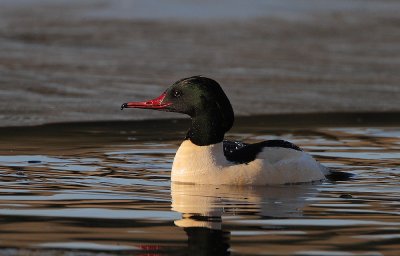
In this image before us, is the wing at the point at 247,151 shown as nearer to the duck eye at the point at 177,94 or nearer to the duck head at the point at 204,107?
the duck head at the point at 204,107

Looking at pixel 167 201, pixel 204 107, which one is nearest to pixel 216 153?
pixel 204 107

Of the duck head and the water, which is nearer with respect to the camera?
the water

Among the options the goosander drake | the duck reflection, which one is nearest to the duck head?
the goosander drake

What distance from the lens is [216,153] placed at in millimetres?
10547

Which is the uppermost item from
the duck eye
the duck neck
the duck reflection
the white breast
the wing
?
the duck eye

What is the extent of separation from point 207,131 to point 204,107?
21 cm

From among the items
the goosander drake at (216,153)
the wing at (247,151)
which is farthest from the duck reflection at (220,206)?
the wing at (247,151)

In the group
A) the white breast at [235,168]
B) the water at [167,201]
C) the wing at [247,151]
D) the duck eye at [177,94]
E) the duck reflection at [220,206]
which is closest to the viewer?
the water at [167,201]

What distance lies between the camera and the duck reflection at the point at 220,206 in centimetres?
777

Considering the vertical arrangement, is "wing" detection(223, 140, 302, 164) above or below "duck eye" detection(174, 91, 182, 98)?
below

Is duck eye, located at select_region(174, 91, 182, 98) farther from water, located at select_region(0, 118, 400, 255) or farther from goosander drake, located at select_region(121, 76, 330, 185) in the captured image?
water, located at select_region(0, 118, 400, 255)

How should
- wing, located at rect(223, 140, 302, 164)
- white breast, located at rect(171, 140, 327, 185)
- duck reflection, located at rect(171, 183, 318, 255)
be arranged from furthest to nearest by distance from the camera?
wing, located at rect(223, 140, 302, 164) → white breast, located at rect(171, 140, 327, 185) → duck reflection, located at rect(171, 183, 318, 255)

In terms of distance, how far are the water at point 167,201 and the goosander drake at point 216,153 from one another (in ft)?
0.52

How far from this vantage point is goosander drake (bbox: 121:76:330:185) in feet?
34.3
